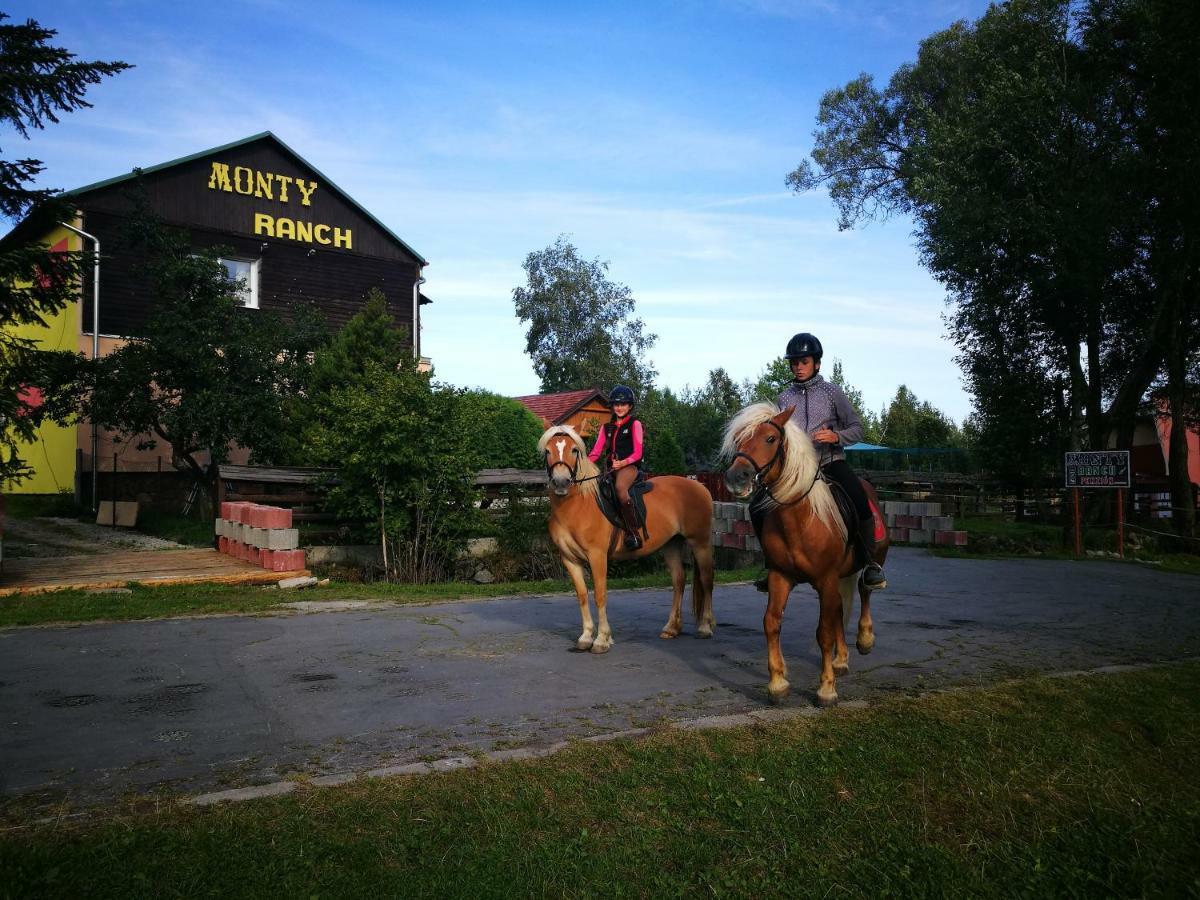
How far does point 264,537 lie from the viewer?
43.4 feet

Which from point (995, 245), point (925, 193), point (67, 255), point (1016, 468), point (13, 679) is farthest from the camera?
point (1016, 468)

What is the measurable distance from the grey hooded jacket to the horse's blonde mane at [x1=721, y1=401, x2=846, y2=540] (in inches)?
27.9

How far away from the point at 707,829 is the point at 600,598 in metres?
4.32

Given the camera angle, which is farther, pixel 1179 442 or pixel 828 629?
pixel 1179 442

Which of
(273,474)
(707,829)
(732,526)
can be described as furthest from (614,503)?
(732,526)

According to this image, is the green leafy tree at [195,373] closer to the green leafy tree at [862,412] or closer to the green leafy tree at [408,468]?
the green leafy tree at [408,468]

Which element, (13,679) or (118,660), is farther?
(118,660)

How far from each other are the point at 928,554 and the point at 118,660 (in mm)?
16077

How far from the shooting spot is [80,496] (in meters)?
24.2

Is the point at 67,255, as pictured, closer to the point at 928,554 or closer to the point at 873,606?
the point at 873,606

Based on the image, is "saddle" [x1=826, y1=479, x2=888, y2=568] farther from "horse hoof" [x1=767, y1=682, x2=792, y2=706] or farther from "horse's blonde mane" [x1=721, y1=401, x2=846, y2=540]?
"horse hoof" [x1=767, y1=682, x2=792, y2=706]

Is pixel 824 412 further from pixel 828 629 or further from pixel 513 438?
pixel 513 438

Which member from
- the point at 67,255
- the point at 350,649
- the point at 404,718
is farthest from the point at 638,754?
the point at 67,255

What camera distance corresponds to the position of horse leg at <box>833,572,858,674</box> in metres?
6.55
